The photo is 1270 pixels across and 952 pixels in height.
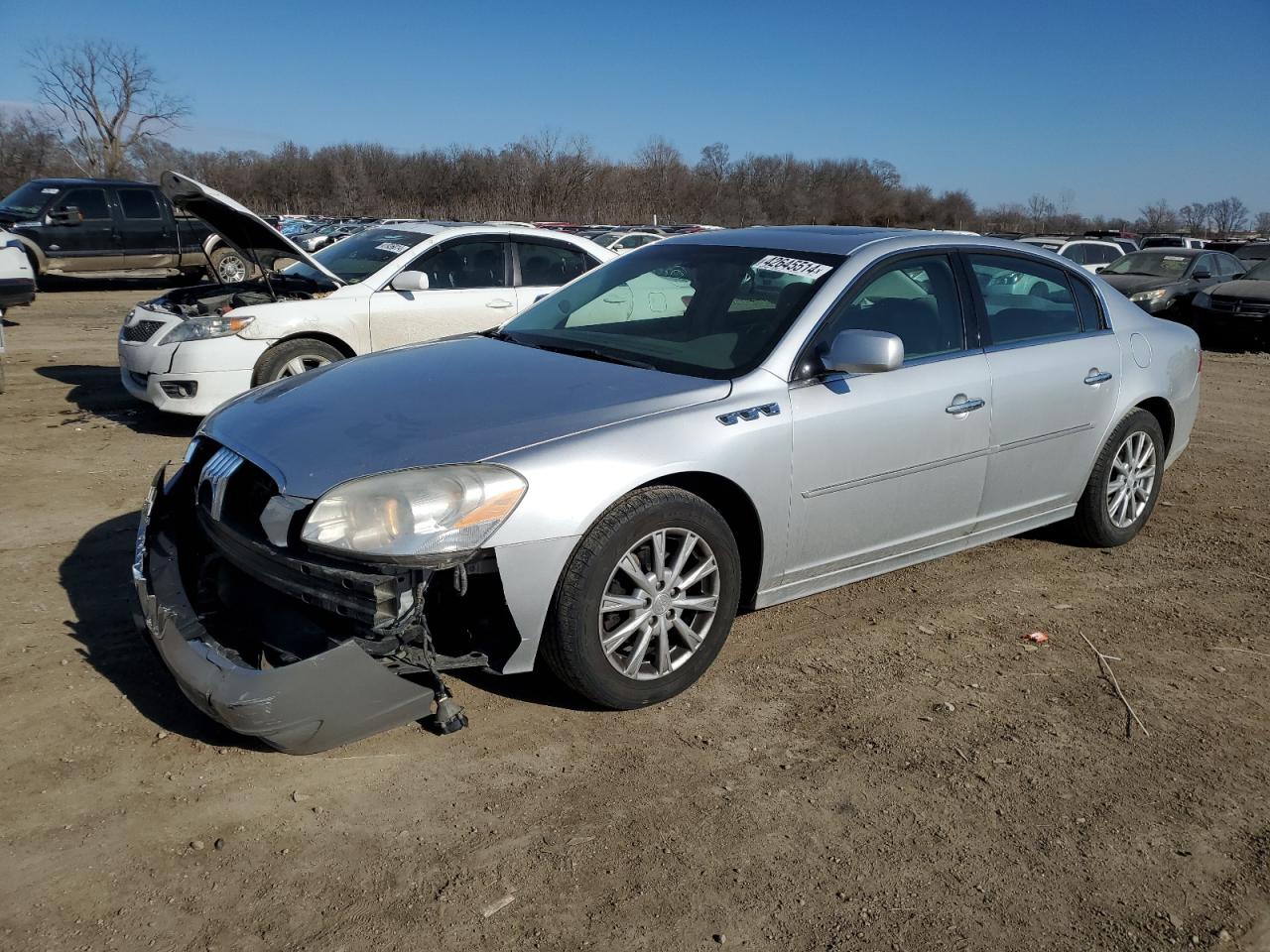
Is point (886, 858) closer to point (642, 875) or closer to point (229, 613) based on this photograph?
point (642, 875)

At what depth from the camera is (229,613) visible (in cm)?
340

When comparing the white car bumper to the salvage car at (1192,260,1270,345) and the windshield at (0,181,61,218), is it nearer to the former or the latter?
the windshield at (0,181,61,218)

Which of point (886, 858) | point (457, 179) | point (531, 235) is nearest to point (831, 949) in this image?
point (886, 858)

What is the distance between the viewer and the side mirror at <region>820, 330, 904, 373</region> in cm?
371

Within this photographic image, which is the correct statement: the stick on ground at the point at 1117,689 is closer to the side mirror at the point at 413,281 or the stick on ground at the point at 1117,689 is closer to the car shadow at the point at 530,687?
the car shadow at the point at 530,687

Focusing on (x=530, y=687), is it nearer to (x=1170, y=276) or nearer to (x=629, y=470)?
(x=629, y=470)

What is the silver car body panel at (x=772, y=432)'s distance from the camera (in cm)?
321

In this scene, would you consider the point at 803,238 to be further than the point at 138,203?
No

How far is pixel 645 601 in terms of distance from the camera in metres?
3.42

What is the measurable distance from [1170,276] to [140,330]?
613 inches

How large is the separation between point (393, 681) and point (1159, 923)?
2.12m

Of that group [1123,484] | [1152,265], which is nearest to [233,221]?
[1123,484]

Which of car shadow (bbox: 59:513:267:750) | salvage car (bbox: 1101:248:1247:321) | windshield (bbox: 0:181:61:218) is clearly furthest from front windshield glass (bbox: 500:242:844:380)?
windshield (bbox: 0:181:61:218)

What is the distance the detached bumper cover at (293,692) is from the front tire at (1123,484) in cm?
363
